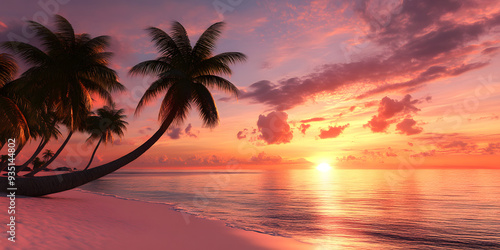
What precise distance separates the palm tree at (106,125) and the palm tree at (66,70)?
1339 inches

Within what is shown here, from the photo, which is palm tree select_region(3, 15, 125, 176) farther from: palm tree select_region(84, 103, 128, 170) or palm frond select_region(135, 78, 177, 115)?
palm tree select_region(84, 103, 128, 170)

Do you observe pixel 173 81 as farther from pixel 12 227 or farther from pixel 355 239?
pixel 355 239

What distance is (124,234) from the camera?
9.39m

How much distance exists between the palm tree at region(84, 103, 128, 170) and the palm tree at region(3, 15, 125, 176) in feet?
112

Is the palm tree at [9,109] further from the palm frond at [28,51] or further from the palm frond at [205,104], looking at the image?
the palm frond at [205,104]

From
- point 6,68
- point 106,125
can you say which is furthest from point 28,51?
point 106,125

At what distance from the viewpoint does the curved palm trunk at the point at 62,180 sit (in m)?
14.5

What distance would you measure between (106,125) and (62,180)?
38993 millimetres

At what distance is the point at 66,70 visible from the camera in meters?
17.8

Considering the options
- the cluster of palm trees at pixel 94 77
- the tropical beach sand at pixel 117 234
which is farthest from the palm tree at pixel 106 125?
the tropical beach sand at pixel 117 234

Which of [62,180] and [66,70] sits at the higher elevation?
[66,70]

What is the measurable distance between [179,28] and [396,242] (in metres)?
17.6

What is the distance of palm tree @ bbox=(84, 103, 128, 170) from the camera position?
166ft

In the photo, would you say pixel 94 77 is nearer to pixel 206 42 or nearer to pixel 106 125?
pixel 206 42
